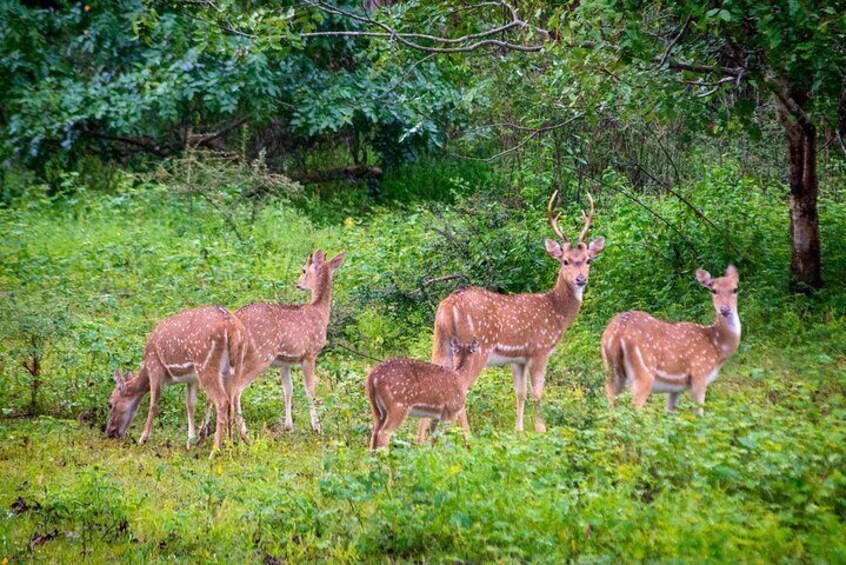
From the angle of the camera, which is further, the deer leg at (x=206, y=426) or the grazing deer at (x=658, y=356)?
the deer leg at (x=206, y=426)

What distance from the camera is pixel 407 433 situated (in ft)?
34.7

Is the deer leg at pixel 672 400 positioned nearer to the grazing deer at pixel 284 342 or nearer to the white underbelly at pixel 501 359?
the white underbelly at pixel 501 359

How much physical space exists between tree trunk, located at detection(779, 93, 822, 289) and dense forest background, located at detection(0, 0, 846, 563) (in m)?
0.03

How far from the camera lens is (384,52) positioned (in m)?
13.6

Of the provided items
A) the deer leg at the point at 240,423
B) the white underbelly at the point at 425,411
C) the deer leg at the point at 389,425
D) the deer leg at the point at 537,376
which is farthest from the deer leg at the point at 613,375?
the deer leg at the point at 240,423

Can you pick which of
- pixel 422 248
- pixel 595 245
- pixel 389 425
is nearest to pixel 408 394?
pixel 389 425

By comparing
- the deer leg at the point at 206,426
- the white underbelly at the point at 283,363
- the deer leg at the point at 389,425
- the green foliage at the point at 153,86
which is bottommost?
the deer leg at the point at 206,426

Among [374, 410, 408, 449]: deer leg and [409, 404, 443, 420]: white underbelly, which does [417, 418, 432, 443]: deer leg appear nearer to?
[409, 404, 443, 420]: white underbelly

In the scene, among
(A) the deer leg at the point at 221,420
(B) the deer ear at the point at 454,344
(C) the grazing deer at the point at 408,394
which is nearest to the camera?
(C) the grazing deer at the point at 408,394

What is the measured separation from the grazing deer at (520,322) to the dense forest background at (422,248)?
44 cm

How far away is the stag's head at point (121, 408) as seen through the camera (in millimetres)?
11195

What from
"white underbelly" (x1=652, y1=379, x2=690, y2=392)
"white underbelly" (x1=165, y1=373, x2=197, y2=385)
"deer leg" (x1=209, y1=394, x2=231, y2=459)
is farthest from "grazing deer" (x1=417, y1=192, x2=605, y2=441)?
"white underbelly" (x1=165, y1=373, x2=197, y2=385)

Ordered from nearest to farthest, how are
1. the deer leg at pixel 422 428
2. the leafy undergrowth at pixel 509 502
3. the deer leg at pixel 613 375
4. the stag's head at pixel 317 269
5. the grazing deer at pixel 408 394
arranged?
the leafy undergrowth at pixel 509 502 < the grazing deer at pixel 408 394 < the deer leg at pixel 422 428 < the deer leg at pixel 613 375 < the stag's head at pixel 317 269

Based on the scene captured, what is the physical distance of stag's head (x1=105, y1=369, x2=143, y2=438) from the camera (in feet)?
36.7
